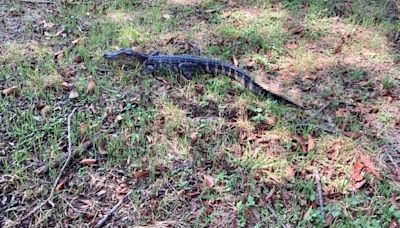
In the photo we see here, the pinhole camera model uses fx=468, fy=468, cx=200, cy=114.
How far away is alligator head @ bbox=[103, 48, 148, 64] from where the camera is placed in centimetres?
342

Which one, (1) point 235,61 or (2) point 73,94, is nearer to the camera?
(2) point 73,94

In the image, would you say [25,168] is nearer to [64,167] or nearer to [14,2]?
[64,167]

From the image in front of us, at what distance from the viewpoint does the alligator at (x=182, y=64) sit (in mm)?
3307

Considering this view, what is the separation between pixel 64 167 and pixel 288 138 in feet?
4.35

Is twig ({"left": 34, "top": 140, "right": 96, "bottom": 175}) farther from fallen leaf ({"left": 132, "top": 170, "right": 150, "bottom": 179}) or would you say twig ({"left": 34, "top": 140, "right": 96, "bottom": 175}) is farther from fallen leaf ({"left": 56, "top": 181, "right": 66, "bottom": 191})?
fallen leaf ({"left": 132, "top": 170, "right": 150, "bottom": 179})

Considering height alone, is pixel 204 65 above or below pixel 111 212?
above

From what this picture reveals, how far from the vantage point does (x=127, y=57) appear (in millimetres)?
3428

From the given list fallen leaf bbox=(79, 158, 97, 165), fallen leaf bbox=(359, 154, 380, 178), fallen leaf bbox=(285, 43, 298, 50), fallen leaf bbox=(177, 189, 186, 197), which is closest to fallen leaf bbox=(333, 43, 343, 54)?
fallen leaf bbox=(285, 43, 298, 50)

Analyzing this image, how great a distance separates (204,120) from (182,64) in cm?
57

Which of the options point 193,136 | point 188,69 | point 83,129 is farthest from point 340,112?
point 83,129

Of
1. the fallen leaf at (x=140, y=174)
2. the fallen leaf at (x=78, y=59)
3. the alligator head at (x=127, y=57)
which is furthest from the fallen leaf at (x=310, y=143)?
the fallen leaf at (x=78, y=59)

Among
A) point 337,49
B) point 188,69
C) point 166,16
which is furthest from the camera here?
point 166,16

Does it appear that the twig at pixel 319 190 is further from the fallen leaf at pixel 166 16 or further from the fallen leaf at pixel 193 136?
the fallen leaf at pixel 166 16

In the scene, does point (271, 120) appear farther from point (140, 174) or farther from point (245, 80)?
point (140, 174)
